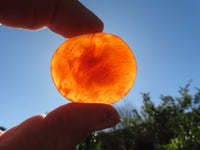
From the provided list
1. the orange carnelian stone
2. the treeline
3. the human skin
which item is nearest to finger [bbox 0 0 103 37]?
the human skin

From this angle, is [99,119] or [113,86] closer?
[99,119]

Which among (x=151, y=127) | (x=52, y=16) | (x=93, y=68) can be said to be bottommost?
(x=151, y=127)

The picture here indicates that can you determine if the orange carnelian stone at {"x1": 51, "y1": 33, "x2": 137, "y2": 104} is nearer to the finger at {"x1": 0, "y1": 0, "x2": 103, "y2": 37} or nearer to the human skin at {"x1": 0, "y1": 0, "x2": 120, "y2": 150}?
the human skin at {"x1": 0, "y1": 0, "x2": 120, "y2": 150}

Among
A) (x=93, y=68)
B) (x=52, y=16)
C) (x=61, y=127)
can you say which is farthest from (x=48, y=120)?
(x=52, y=16)

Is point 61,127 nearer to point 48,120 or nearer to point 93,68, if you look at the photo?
point 48,120

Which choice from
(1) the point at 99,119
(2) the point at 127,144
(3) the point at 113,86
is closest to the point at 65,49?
(3) the point at 113,86

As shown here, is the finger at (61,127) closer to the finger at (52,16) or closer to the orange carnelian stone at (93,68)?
the orange carnelian stone at (93,68)

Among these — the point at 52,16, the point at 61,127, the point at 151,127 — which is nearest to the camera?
the point at 61,127

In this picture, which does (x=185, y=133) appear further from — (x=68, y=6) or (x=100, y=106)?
(x=68, y=6)
